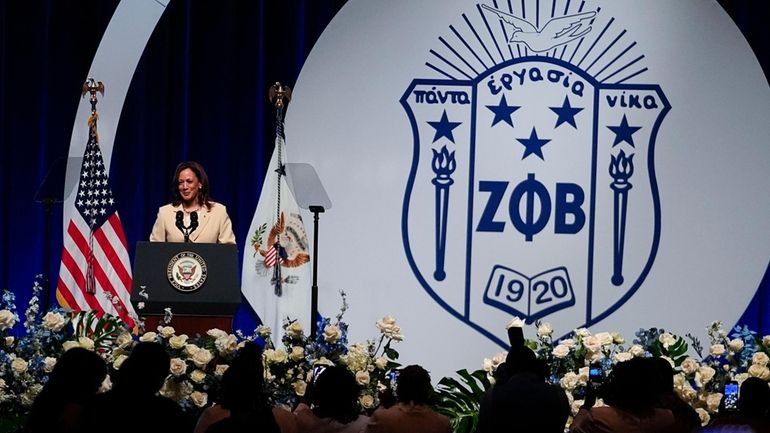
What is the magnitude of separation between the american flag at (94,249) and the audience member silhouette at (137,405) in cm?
479

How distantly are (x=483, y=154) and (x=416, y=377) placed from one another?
14.7ft

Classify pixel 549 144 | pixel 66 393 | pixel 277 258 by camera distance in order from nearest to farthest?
pixel 66 393, pixel 277 258, pixel 549 144

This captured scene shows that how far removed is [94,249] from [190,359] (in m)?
3.22

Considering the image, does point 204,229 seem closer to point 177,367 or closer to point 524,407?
point 177,367

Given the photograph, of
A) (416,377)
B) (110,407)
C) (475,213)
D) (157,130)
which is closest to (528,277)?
(475,213)

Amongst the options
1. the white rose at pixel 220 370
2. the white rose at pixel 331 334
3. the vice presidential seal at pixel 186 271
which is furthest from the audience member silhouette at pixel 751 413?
the vice presidential seal at pixel 186 271

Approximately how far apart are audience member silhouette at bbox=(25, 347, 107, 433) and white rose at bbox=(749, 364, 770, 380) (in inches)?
123

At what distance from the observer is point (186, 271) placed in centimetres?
600

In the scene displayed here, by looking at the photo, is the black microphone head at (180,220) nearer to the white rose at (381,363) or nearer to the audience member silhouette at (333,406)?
the white rose at (381,363)

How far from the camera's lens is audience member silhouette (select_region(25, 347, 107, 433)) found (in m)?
3.49

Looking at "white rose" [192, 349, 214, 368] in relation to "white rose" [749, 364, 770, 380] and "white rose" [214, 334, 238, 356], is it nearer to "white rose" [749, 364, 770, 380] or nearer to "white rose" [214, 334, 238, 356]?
"white rose" [214, 334, 238, 356]

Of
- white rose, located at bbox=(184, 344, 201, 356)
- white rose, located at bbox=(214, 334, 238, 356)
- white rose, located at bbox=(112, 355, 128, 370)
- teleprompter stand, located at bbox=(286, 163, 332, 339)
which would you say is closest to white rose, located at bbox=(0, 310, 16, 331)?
white rose, located at bbox=(112, 355, 128, 370)

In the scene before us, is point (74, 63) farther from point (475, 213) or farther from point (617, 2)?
point (617, 2)

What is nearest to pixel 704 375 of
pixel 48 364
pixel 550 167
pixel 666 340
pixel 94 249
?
pixel 666 340
